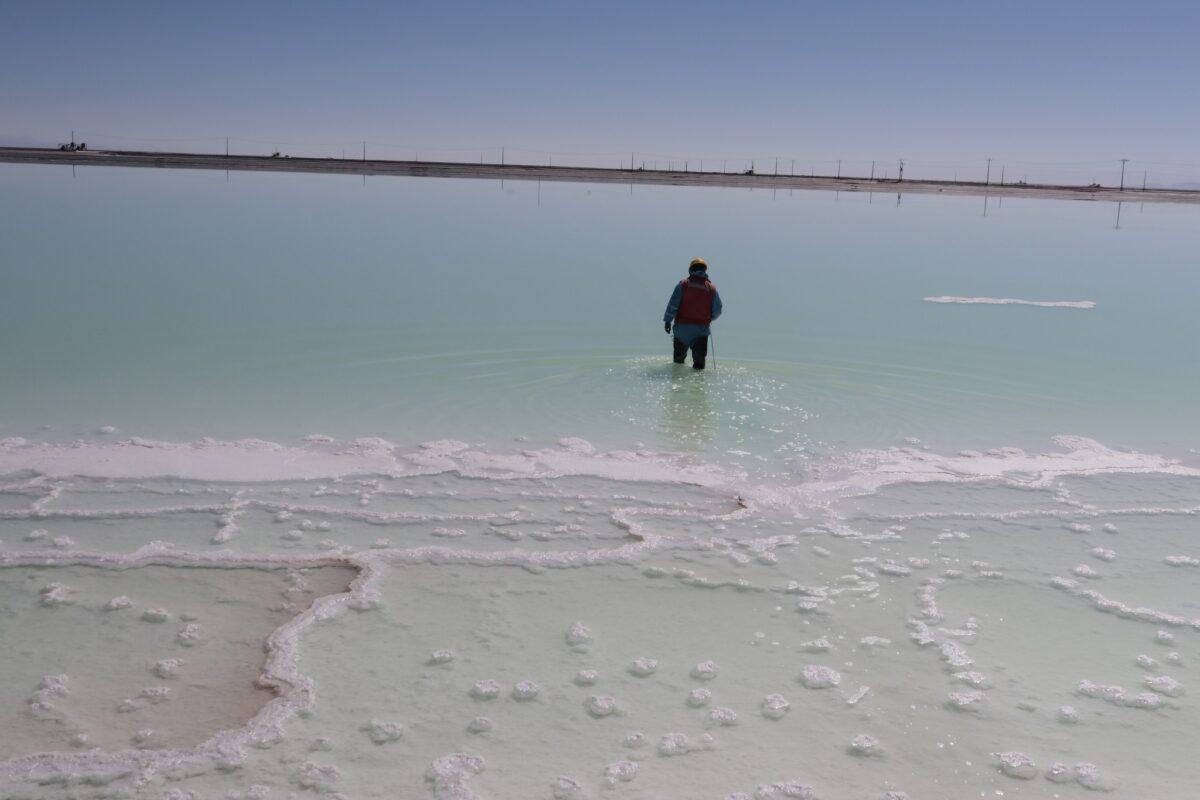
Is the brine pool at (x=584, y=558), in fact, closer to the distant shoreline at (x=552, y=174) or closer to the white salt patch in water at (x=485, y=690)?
the white salt patch in water at (x=485, y=690)

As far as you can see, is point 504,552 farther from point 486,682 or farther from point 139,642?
point 139,642

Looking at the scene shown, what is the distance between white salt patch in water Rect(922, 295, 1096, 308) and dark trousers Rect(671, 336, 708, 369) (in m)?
10.4

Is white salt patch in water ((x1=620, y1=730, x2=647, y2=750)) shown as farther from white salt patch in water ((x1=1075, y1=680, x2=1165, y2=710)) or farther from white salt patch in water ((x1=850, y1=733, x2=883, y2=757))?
white salt patch in water ((x1=1075, y1=680, x2=1165, y2=710))

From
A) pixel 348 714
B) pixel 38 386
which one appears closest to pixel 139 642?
pixel 348 714

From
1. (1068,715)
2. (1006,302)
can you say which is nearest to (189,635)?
(1068,715)

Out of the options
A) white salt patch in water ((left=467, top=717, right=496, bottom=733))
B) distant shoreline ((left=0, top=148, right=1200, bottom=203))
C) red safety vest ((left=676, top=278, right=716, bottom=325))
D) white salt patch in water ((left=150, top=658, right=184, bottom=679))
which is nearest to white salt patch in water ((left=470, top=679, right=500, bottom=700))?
white salt patch in water ((left=467, top=717, right=496, bottom=733))

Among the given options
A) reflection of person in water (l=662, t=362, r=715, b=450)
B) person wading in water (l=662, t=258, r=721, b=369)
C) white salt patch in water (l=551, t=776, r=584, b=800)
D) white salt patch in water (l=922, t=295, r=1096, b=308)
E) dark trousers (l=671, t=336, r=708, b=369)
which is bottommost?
white salt patch in water (l=551, t=776, r=584, b=800)

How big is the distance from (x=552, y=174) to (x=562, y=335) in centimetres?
8225

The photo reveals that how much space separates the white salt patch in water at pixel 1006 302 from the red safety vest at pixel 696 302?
10.8m

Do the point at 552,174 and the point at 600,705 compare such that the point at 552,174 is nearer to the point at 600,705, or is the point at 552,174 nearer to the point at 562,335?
the point at 562,335

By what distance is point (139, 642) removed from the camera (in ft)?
20.4

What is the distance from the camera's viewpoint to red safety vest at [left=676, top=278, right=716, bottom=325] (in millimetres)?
13867

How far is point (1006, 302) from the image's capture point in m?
23.2

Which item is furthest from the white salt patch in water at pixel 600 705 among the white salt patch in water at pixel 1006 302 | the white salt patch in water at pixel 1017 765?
the white salt patch in water at pixel 1006 302
